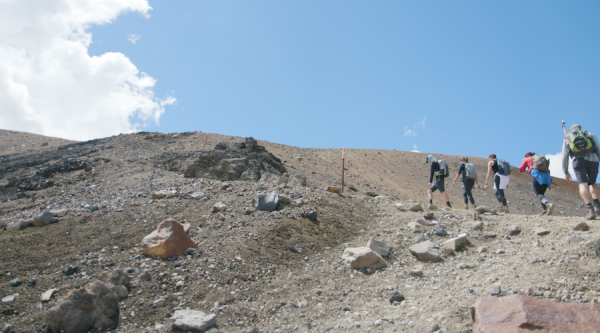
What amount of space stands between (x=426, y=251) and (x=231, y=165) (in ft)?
27.1

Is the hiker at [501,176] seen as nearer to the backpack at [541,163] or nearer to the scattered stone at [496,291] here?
the backpack at [541,163]

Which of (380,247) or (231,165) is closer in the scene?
(380,247)

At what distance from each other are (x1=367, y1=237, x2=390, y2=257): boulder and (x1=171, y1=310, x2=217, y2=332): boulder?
10.0 ft

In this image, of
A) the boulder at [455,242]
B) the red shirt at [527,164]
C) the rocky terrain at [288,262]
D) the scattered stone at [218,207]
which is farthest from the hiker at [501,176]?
the scattered stone at [218,207]

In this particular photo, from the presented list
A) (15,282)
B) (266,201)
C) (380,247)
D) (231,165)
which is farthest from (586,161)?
(231,165)

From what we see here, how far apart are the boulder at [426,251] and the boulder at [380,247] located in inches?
17.5

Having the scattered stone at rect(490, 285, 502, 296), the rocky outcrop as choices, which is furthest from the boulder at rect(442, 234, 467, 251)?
the rocky outcrop

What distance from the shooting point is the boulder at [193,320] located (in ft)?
13.7

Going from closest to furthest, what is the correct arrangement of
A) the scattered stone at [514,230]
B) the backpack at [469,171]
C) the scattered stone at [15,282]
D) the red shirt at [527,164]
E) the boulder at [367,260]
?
1. the scattered stone at [15,282]
2. the boulder at [367,260]
3. the scattered stone at [514,230]
4. the red shirt at [527,164]
5. the backpack at [469,171]

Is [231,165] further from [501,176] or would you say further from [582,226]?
[582,226]

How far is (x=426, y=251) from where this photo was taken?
588cm

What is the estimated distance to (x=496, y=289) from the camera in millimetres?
4125

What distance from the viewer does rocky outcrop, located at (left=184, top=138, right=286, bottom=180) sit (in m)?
12.3

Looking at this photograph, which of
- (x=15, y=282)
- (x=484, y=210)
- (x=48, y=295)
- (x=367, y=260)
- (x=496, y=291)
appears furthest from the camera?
(x=484, y=210)
